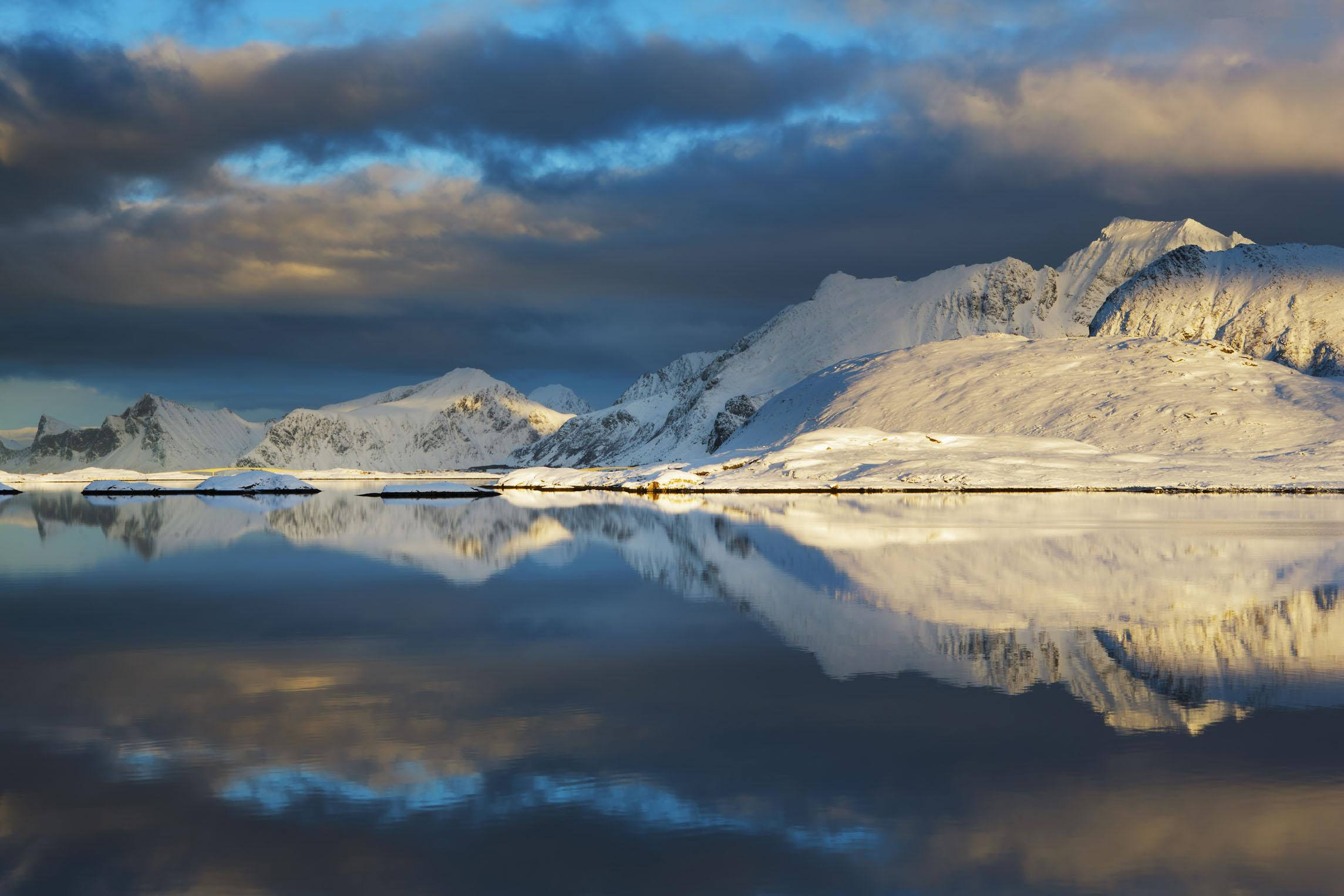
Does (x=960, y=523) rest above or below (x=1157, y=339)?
below

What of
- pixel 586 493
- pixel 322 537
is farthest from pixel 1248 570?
pixel 586 493

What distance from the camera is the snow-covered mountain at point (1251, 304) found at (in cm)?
17138

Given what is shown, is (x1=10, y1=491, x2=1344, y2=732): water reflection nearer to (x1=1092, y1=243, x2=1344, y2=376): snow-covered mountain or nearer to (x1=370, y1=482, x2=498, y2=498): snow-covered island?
(x1=370, y1=482, x2=498, y2=498): snow-covered island

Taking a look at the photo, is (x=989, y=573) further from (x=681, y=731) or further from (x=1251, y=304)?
(x=1251, y=304)

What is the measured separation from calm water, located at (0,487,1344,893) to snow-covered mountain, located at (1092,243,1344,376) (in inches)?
6171

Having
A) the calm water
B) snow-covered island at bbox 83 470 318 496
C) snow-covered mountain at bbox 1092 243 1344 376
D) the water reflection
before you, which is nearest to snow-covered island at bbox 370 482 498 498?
snow-covered island at bbox 83 470 318 496

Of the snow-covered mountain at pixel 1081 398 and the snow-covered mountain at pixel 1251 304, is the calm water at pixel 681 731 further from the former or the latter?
the snow-covered mountain at pixel 1251 304

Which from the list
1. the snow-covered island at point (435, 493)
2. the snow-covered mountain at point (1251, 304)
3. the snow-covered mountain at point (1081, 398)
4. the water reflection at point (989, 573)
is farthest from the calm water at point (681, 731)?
the snow-covered mountain at point (1251, 304)

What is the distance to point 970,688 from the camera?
17.0 meters

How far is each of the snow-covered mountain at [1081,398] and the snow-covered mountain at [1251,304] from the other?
11484 mm

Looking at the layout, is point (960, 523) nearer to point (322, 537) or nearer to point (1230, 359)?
point (322, 537)

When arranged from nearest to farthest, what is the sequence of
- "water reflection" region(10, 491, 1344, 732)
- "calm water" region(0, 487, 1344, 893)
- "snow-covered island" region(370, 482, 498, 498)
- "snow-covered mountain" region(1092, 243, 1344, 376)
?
"calm water" region(0, 487, 1344, 893) < "water reflection" region(10, 491, 1344, 732) < "snow-covered island" region(370, 482, 498, 498) < "snow-covered mountain" region(1092, 243, 1344, 376)

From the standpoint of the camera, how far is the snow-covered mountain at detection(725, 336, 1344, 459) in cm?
13738

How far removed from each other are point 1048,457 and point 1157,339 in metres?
57.9
